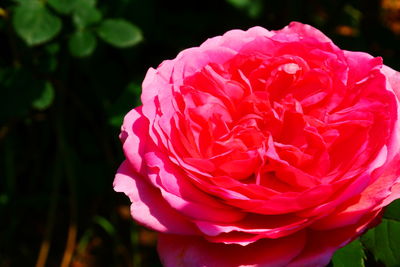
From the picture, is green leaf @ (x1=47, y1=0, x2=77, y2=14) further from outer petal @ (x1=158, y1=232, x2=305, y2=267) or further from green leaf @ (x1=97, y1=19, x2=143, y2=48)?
outer petal @ (x1=158, y1=232, x2=305, y2=267)

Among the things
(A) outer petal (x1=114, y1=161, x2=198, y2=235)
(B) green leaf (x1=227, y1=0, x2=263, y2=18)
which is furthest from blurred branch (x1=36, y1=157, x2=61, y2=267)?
(A) outer petal (x1=114, y1=161, x2=198, y2=235)

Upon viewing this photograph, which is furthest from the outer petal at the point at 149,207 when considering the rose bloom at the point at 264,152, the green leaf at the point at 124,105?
the green leaf at the point at 124,105

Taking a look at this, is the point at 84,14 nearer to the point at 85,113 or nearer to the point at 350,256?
the point at 85,113

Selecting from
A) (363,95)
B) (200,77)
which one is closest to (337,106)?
(363,95)

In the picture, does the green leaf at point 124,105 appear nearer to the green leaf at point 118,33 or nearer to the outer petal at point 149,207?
the green leaf at point 118,33

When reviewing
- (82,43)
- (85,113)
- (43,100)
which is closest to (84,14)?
(82,43)

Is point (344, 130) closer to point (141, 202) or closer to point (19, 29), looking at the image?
point (141, 202)
